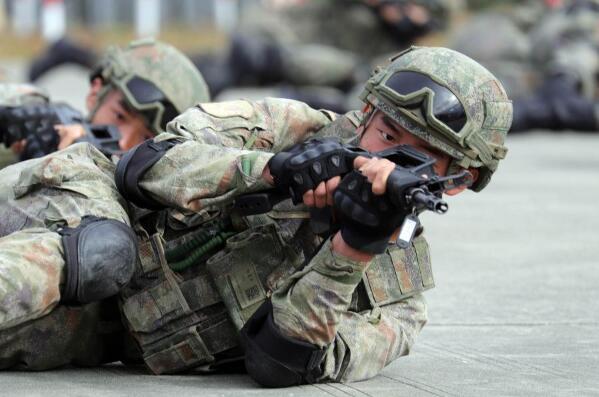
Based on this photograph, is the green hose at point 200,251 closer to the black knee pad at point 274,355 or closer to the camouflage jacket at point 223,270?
the camouflage jacket at point 223,270

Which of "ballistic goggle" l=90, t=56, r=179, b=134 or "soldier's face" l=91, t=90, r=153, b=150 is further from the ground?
"ballistic goggle" l=90, t=56, r=179, b=134

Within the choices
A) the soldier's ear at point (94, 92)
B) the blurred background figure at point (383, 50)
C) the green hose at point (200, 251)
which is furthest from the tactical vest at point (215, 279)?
the blurred background figure at point (383, 50)

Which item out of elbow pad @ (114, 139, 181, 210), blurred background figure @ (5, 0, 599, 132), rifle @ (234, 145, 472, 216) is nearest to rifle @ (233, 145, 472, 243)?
rifle @ (234, 145, 472, 216)

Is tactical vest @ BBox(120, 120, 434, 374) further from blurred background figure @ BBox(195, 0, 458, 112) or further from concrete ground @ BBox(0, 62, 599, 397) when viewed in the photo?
blurred background figure @ BBox(195, 0, 458, 112)

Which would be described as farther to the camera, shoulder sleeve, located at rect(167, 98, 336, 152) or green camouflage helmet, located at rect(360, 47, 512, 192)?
shoulder sleeve, located at rect(167, 98, 336, 152)

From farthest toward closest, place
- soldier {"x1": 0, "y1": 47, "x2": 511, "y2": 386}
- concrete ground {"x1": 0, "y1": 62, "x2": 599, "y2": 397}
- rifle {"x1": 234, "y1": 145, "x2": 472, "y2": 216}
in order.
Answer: concrete ground {"x1": 0, "y1": 62, "x2": 599, "y2": 397} < soldier {"x1": 0, "y1": 47, "x2": 511, "y2": 386} < rifle {"x1": 234, "y1": 145, "x2": 472, "y2": 216}

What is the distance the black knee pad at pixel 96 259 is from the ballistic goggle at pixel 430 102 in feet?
2.74

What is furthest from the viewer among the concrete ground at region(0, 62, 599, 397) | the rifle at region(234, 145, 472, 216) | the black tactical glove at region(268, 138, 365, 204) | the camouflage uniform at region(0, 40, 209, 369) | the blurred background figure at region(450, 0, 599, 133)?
the blurred background figure at region(450, 0, 599, 133)

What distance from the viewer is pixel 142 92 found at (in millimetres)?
5938

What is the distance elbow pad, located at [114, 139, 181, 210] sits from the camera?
4.07m

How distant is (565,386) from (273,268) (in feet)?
2.90

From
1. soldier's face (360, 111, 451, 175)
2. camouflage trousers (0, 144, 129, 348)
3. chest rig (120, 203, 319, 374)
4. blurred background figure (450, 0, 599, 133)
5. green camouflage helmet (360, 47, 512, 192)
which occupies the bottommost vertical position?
blurred background figure (450, 0, 599, 133)

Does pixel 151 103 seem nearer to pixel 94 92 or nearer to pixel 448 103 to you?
A: pixel 94 92

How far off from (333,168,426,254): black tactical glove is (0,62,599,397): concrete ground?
A: 0.51 m
